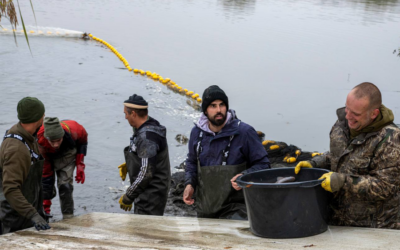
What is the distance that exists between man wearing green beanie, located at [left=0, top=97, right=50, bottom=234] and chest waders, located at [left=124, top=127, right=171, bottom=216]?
2.66ft

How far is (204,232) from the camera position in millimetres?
3596

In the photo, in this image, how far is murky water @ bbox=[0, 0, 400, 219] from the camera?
35.6 feet

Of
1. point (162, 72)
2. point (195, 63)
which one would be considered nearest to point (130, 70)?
point (162, 72)

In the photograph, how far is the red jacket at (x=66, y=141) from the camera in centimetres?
528

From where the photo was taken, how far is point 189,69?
17.7 metres

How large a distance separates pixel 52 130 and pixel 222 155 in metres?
1.94

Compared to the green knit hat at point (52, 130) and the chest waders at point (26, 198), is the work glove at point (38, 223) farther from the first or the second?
the green knit hat at point (52, 130)

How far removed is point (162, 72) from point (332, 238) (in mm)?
14429

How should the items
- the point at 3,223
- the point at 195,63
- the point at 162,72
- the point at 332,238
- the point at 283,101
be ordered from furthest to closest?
the point at 195,63, the point at 162,72, the point at 283,101, the point at 3,223, the point at 332,238

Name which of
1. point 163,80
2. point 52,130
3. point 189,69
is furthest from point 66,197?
point 189,69

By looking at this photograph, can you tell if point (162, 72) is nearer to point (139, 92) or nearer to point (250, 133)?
point (139, 92)

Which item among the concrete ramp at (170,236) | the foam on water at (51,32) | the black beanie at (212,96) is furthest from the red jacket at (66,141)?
the foam on water at (51,32)

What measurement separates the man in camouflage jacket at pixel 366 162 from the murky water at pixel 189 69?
4391 millimetres

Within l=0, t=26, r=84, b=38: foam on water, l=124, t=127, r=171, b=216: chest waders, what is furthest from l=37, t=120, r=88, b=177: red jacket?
l=0, t=26, r=84, b=38: foam on water
